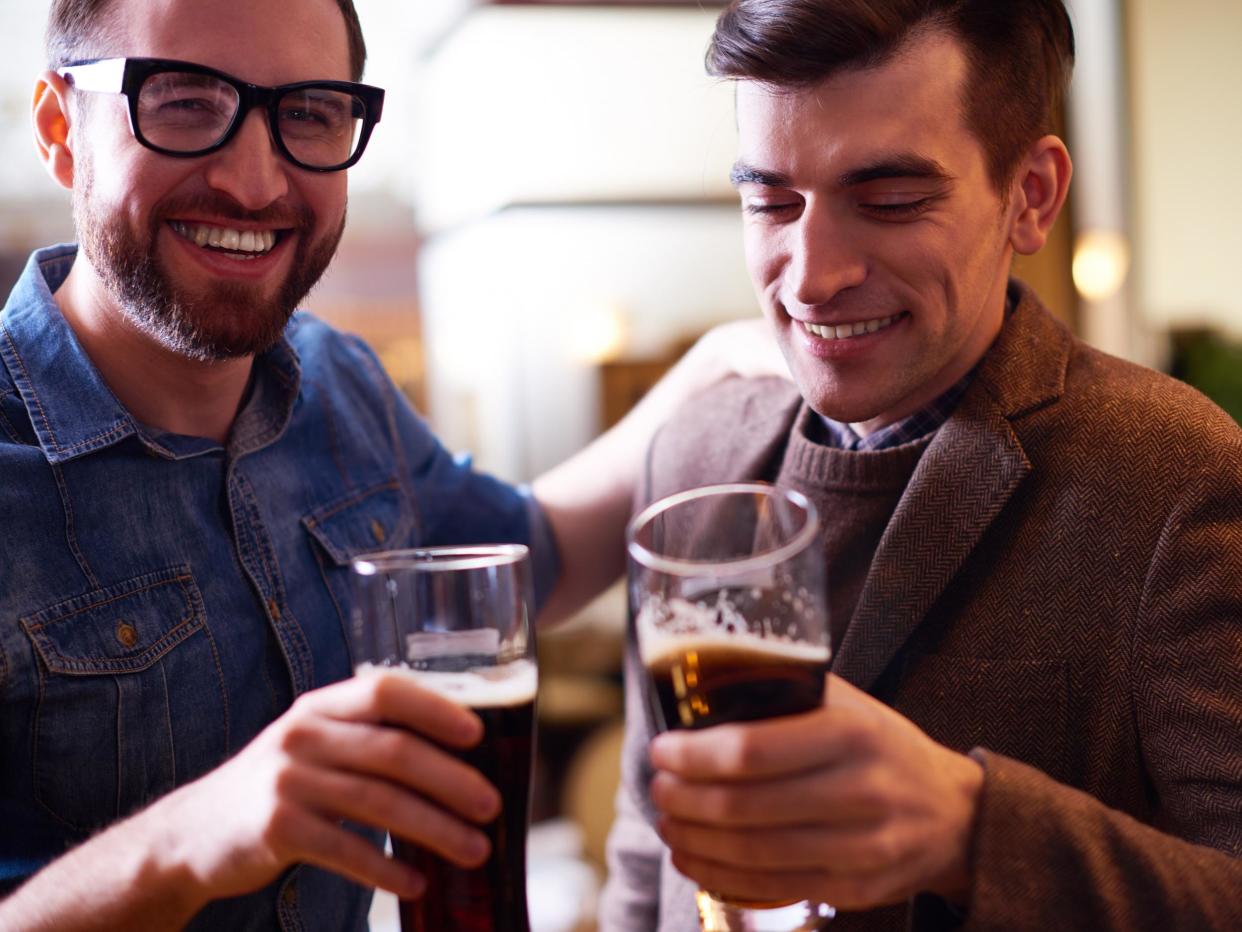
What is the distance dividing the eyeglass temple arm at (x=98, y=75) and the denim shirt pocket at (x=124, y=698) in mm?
612

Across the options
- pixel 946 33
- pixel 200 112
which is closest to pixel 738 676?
pixel 946 33

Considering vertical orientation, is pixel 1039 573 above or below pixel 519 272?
below

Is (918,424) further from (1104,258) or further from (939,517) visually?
(1104,258)

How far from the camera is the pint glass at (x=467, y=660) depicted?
0.99 m

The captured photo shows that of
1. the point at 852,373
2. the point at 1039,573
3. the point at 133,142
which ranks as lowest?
the point at 1039,573

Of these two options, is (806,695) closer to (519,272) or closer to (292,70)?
(292,70)

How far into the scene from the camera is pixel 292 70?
153 centimetres

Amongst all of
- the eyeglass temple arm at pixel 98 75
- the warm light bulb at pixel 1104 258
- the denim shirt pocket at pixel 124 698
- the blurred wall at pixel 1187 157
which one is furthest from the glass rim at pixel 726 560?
the blurred wall at pixel 1187 157

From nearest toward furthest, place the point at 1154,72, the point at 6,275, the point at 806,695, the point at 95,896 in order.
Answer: the point at 806,695
the point at 95,896
the point at 6,275
the point at 1154,72

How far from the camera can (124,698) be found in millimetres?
1441

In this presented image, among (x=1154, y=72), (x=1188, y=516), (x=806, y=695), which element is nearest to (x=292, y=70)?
(x=806, y=695)

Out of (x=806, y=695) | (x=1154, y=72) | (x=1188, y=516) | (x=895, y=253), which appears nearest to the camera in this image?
(x=806, y=695)

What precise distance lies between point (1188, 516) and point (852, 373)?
1.38ft

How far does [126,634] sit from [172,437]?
0.90 feet
